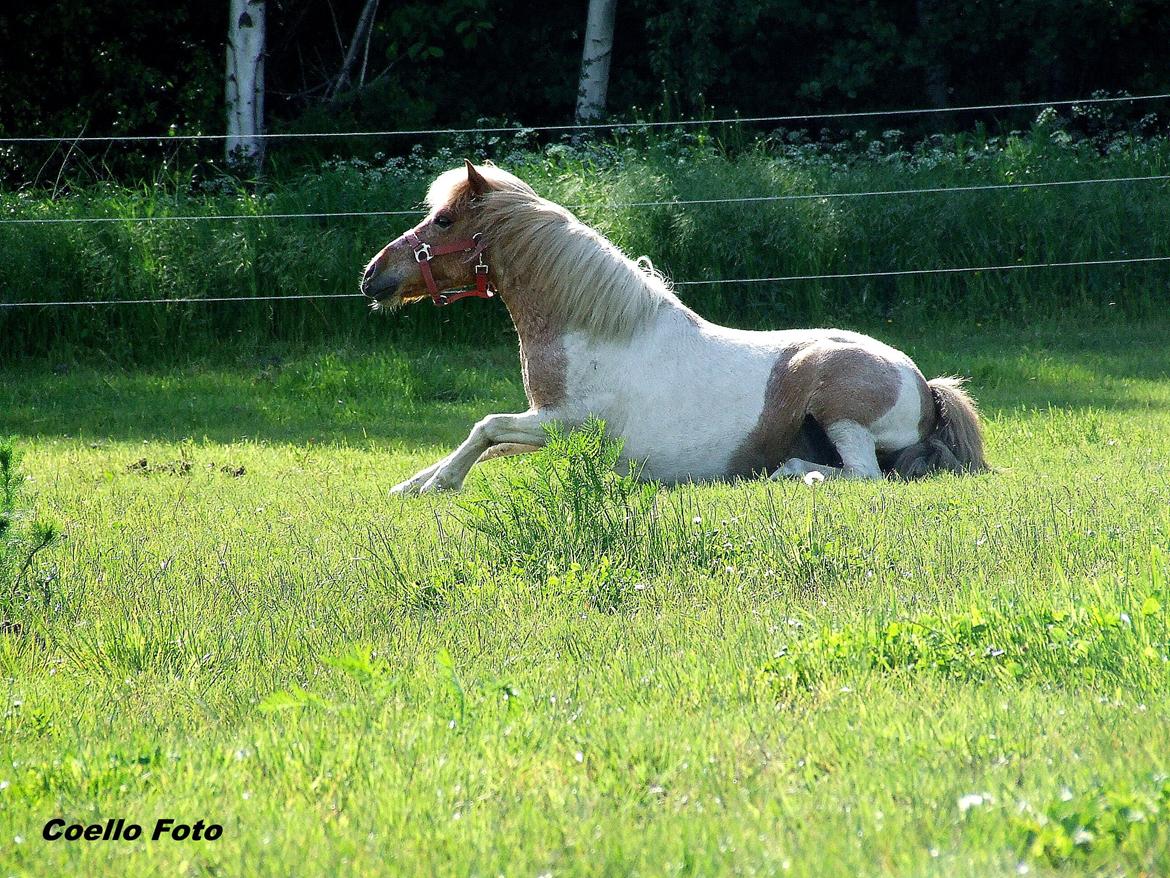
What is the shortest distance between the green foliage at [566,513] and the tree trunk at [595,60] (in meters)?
14.6

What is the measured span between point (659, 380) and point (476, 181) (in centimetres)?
154

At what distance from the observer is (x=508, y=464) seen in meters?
8.47

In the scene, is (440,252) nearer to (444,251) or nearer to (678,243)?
(444,251)

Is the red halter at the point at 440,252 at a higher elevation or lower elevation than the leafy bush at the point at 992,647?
higher

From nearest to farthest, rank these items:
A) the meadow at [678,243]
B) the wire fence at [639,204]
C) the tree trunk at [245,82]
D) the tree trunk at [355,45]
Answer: the meadow at [678,243] → the wire fence at [639,204] → the tree trunk at [245,82] → the tree trunk at [355,45]

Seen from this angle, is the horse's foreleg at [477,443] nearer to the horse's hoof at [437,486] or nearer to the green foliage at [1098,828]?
the horse's hoof at [437,486]

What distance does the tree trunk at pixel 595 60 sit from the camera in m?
19.8

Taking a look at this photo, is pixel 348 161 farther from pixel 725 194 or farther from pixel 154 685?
pixel 154 685

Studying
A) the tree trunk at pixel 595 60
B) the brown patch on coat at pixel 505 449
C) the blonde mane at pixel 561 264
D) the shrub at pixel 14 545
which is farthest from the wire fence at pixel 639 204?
the shrub at pixel 14 545

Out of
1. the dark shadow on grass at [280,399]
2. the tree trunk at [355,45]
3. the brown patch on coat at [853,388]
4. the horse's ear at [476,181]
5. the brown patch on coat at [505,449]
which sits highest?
the tree trunk at [355,45]

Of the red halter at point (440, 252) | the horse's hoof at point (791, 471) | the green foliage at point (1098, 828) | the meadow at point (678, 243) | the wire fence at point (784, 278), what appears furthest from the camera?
the meadow at point (678, 243)

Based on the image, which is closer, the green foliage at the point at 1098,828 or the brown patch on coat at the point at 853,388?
the green foliage at the point at 1098,828

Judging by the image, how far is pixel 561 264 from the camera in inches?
300

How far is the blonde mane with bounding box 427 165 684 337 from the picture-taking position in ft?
25.1
